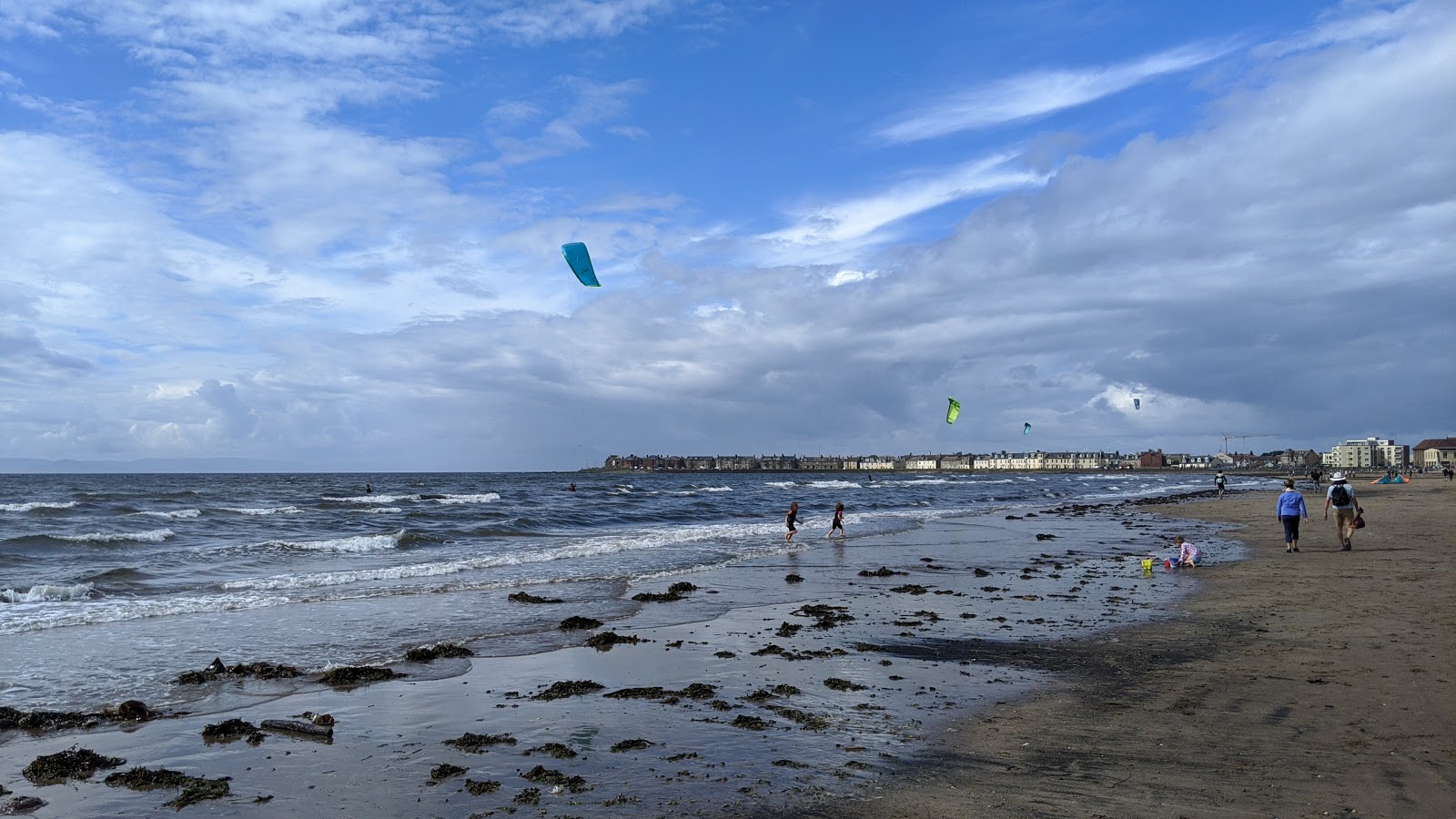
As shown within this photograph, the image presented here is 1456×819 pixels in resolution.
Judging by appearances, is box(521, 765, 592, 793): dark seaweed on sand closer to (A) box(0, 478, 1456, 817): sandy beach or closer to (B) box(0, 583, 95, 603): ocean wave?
(A) box(0, 478, 1456, 817): sandy beach

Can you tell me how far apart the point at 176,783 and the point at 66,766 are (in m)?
1.06

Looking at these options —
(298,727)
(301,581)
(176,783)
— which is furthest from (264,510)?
(176,783)

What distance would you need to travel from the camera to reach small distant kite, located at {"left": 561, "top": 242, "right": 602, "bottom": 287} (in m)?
18.3

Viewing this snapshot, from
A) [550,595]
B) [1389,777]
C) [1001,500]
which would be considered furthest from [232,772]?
[1001,500]

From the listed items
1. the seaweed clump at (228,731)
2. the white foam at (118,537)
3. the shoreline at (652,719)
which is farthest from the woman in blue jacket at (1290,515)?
the white foam at (118,537)

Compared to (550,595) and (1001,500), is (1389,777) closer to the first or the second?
(550,595)

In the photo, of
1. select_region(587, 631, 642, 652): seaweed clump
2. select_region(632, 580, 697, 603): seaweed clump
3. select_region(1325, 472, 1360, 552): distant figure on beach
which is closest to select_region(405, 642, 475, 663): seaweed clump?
select_region(587, 631, 642, 652): seaweed clump

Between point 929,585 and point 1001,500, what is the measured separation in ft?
147

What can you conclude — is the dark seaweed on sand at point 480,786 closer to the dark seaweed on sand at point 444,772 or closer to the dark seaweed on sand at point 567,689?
the dark seaweed on sand at point 444,772

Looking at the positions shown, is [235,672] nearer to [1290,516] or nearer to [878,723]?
[878,723]

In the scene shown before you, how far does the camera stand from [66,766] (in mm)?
6359

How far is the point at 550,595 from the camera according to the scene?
15719 millimetres

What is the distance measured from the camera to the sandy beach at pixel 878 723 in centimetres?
548

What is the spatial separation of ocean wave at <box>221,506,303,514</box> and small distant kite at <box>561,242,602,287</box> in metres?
30.2
